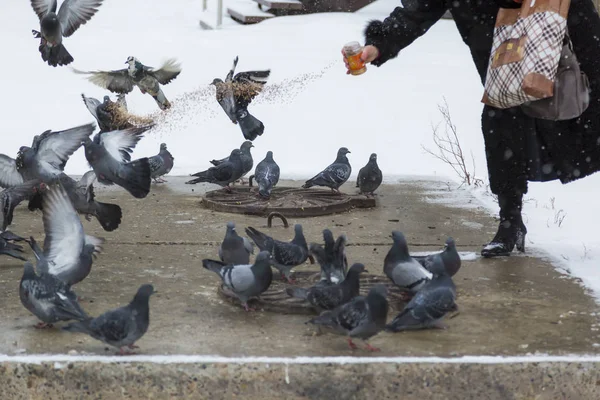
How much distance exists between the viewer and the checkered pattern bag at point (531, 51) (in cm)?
483

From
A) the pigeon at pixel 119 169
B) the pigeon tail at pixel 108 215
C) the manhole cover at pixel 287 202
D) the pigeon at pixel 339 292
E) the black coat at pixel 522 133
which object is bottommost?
the manhole cover at pixel 287 202

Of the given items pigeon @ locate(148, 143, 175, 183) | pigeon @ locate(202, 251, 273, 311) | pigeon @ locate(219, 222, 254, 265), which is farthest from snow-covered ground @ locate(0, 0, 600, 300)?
pigeon @ locate(202, 251, 273, 311)

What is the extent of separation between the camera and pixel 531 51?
4.85 meters

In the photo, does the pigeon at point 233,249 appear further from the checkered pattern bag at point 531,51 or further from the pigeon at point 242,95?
the pigeon at point 242,95

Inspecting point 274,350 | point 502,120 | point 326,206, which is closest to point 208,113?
point 326,206

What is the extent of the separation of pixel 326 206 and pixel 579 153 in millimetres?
2040

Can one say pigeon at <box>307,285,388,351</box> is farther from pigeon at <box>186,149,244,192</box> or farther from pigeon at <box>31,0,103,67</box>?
pigeon at <box>31,0,103,67</box>

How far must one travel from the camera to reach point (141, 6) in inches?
1013

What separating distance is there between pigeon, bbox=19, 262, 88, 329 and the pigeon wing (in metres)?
5.09

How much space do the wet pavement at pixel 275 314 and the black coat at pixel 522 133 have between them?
515 mm

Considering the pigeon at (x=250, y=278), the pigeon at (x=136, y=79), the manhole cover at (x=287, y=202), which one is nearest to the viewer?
the pigeon at (x=250, y=278)

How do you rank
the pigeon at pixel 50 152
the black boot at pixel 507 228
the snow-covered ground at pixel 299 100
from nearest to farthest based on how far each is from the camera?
the black boot at pixel 507 228
the pigeon at pixel 50 152
the snow-covered ground at pixel 299 100

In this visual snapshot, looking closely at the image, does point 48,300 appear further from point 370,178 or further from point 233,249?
point 370,178

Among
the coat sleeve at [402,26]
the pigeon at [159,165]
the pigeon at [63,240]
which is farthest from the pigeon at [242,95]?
the pigeon at [63,240]
